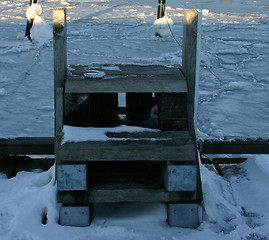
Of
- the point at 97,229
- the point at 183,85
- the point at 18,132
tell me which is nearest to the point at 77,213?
the point at 97,229

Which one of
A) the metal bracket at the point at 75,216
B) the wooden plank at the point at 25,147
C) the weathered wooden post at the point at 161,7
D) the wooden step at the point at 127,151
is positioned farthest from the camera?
the weathered wooden post at the point at 161,7

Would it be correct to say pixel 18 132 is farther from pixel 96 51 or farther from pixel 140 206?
pixel 96 51

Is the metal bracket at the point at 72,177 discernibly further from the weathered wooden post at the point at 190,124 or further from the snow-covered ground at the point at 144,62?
the weathered wooden post at the point at 190,124

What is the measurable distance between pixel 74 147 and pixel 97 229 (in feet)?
1.82

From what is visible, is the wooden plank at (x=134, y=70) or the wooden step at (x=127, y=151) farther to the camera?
the wooden plank at (x=134, y=70)

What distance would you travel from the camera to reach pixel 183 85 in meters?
2.83

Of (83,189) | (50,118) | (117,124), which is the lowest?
(50,118)

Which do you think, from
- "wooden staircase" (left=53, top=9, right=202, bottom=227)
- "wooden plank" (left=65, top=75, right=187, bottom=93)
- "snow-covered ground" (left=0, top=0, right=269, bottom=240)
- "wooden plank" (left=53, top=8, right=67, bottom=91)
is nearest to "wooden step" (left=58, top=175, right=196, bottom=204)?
"wooden staircase" (left=53, top=9, right=202, bottom=227)

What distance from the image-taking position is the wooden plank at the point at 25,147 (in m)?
3.69

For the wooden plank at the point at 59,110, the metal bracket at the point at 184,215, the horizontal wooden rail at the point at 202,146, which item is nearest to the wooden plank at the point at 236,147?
the horizontal wooden rail at the point at 202,146

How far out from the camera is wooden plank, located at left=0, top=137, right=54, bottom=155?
369 centimetres

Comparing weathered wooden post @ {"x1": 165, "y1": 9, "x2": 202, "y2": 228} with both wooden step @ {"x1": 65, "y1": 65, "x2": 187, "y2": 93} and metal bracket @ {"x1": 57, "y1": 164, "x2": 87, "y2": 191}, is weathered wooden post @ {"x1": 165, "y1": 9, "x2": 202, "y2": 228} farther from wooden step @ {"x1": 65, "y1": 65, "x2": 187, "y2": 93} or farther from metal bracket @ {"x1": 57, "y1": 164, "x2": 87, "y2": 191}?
metal bracket @ {"x1": 57, "y1": 164, "x2": 87, "y2": 191}

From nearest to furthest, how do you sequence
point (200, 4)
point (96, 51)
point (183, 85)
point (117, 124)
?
point (183, 85), point (117, 124), point (96, 51), point (200, 4)

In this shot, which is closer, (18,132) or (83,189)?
(83,189)
